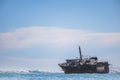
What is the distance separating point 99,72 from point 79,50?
682cm

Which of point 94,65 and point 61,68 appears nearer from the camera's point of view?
point 94,65

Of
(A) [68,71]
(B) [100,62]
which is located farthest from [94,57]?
(A) [68,71]

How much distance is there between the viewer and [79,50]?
209ft

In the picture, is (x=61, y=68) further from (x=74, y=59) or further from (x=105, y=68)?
(x=105, y=68)

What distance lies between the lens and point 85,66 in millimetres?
60969

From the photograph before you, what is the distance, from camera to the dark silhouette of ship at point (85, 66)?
60625mm

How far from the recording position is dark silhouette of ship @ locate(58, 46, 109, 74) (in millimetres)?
60625

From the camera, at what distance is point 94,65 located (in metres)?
60.1

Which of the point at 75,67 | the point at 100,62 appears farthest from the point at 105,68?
the point at 75,67

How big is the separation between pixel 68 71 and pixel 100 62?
295 inches

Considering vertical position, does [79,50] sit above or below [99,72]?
above

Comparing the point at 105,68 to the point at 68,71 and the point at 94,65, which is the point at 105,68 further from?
the point at 68,71

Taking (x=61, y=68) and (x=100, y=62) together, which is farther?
(x=61, y=68)

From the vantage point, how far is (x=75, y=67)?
61.8m
